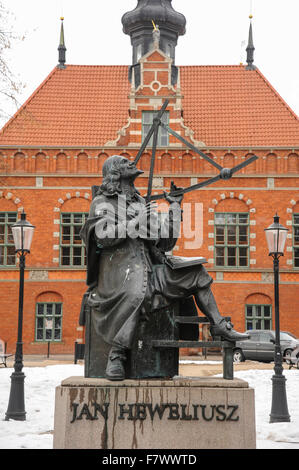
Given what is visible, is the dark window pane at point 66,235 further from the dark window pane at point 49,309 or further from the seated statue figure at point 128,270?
the seated statue figure at point 128,270

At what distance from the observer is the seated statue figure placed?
16.1 ft

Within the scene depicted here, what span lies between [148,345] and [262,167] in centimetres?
2319

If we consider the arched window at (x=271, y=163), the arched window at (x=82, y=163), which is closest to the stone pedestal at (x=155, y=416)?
the arched window at (x=82, y=163)

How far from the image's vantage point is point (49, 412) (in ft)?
33.5

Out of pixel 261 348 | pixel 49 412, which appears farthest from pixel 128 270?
pixel 261 348

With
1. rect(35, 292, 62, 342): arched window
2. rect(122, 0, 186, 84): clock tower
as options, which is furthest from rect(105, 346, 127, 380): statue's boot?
rect(122, 0, 186, 84): clock tower

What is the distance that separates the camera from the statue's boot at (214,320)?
16.3 ft

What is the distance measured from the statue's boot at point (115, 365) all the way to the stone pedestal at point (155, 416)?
7 cm

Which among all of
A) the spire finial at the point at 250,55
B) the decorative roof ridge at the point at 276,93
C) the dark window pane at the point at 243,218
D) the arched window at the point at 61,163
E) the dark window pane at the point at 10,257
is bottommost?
the dark window pane at the point at 10,257

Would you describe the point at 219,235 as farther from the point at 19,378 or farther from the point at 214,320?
the point at 214,320

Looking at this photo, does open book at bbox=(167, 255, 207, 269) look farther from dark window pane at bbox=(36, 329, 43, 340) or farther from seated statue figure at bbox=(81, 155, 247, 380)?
dark window pane at bbox=(36, 329, 43, 340)

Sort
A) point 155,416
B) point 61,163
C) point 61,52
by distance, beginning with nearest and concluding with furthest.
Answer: point 155,416, point 61,163, point 61,52

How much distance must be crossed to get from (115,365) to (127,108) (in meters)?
26.5

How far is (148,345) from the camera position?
504cm
